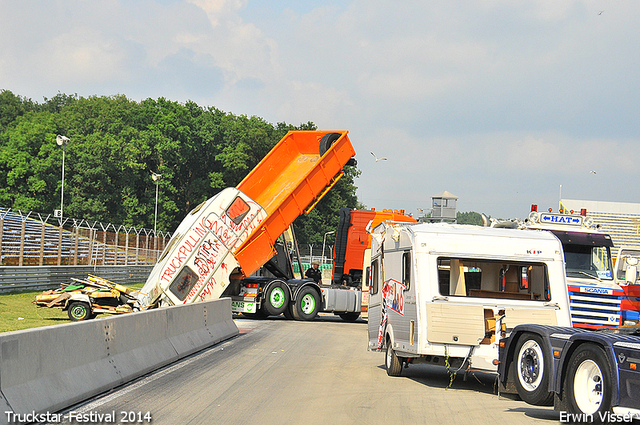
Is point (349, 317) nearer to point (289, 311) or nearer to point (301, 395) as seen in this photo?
point (289, 311)

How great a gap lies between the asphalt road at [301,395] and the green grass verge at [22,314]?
19.8 ft

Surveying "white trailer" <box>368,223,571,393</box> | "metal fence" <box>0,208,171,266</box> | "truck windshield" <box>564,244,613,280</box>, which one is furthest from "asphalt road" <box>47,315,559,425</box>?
"metal fence" <box>0,208,171,266</box>

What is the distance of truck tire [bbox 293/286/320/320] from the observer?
24.5 m

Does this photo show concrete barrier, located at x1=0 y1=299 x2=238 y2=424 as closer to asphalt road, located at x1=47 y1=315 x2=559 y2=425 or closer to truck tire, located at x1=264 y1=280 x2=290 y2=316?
asphalt road, located at x1=47 y1=315 x2=559 y2=425

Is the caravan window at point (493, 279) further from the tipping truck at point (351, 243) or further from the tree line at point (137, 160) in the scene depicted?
the tree line at point (137, 160)

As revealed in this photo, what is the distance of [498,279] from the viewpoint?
12586 mm

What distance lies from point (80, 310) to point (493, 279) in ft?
39.4

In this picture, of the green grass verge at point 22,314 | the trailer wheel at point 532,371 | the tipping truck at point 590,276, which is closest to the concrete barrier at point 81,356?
the trailer wheel at point 532,371

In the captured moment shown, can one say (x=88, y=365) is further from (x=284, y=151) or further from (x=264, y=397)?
(x=284, y=151)

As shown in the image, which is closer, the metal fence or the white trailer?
the white trailer

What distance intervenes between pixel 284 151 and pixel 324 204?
62784 millimetres

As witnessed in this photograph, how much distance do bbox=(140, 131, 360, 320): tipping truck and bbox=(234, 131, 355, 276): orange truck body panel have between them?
32 millimetres

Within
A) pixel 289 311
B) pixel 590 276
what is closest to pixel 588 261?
pixel 590 276

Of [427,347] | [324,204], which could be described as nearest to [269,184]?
[427,347]
